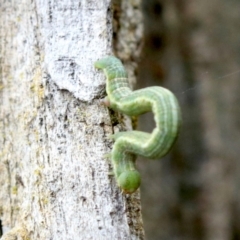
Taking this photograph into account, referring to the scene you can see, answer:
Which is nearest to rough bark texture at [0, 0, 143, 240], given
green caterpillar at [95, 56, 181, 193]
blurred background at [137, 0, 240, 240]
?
green caterpillar at [95, 56, 181, 193]

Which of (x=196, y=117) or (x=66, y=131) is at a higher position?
(x=196, y=117)

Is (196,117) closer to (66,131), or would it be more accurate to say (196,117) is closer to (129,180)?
(66,131)

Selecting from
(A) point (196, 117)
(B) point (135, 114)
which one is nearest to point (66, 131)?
(B) point (135, 114)

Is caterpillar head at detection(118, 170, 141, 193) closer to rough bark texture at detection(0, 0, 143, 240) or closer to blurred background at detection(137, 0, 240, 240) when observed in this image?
rough bark texture at detection(0, 0, 143, 240)

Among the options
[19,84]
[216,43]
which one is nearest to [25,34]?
[19,84]

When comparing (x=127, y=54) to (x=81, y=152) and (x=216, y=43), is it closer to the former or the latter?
(x=81, y=152)

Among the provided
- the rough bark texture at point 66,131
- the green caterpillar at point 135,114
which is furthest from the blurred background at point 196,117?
the green caterpillar at point 135,114
